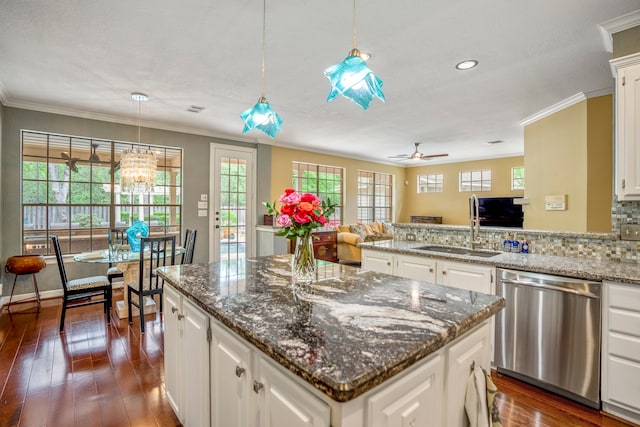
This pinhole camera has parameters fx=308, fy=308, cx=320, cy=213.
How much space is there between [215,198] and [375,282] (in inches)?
177

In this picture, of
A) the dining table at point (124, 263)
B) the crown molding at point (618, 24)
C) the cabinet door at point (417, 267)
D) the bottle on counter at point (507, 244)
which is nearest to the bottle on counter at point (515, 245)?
the bottle on counter at point (507, 244)

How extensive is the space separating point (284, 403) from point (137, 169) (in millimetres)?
3582

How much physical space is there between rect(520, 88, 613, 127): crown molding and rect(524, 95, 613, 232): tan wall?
0.15 ft

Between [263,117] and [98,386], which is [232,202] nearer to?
[98,386]

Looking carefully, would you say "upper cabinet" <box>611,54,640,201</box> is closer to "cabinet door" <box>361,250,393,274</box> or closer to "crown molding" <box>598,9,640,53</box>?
"crown molding" <box>598,9,640,53</box>

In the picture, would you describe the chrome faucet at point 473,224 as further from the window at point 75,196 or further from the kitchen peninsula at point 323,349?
the window at point 75,196

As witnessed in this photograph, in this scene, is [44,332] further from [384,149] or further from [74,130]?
[384,149]

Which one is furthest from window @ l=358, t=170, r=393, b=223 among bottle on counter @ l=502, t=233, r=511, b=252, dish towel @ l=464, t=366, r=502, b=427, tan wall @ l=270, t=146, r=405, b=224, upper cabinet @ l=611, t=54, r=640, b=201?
dish towel @ l=464, t=366, r=502, b=427

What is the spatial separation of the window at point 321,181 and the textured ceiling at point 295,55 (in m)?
2.46

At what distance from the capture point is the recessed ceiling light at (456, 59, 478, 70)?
2.78m

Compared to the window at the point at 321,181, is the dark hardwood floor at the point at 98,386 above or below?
below

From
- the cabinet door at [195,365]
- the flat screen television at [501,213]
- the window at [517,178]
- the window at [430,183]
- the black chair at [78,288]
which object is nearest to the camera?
the cabinet door at [195,365]

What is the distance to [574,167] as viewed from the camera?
362 cm

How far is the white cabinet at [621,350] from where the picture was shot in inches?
71.9
